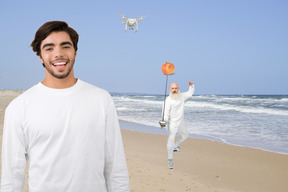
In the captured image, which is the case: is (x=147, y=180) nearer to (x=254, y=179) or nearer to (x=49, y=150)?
(x=254, y=179)

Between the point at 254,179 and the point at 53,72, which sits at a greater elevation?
the point at 53,72

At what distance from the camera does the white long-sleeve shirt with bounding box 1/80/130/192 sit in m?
1.52

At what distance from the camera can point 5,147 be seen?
5.12 feet

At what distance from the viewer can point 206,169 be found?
280 inches

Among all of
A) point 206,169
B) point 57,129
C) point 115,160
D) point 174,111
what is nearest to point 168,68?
point 174,111

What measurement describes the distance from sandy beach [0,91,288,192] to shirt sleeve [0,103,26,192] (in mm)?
3245

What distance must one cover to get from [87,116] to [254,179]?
229 inches

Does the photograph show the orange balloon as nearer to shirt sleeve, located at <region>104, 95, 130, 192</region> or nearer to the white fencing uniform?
the white fencing uniform

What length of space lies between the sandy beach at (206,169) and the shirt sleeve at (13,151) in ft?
10.6

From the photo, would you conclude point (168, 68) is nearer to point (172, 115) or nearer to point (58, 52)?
point (172, 115)

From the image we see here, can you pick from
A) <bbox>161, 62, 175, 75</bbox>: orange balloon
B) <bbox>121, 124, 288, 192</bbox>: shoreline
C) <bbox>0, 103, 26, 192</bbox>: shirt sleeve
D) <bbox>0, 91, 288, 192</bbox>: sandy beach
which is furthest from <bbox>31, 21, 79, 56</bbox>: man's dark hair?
<bbox>161, 62, 175, 75</bbox>: orange balloon

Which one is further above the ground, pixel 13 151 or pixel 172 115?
pixel 13 151

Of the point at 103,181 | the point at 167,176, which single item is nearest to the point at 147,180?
the point at 167,176

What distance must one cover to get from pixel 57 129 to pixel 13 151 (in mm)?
253
